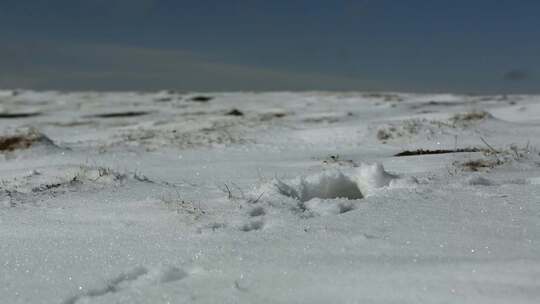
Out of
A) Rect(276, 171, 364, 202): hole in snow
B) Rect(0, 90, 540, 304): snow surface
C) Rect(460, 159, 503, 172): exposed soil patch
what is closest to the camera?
Rect(0, 90, 540, 304): snow surface

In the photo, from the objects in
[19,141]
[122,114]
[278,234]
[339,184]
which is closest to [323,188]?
[339,184]

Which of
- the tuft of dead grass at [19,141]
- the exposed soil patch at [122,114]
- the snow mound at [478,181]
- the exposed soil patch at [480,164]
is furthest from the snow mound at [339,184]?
the exposed soil patch at [122,114]

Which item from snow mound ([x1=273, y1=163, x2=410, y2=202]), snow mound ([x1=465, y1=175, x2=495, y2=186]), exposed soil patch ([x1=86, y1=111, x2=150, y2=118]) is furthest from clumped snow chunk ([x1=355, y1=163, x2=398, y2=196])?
exposed soil patch ([x1=86, y1=111, x2=150, y2=118])

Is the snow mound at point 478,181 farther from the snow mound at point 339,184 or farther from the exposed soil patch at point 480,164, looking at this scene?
the exposed soil patch at point 480,164

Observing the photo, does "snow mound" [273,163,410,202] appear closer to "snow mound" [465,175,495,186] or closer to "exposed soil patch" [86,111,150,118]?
"snow mound" [465,175,495,186]

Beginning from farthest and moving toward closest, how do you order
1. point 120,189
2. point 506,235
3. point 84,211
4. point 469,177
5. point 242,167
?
point 242,167 → point 120,189 → point 469,177 → point 84,211 → point 506,235

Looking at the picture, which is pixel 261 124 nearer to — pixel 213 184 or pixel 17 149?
A: pixel 17 149

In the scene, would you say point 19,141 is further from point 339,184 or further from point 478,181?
point 478,181

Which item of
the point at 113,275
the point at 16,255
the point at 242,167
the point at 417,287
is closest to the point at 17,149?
the point at 242,167
